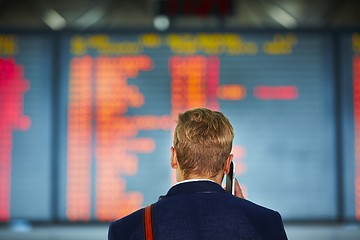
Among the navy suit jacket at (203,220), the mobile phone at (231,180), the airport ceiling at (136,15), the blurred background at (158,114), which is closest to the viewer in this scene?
the navy suit jacket at (203,220)

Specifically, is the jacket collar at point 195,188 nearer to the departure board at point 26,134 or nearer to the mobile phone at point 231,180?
the mobile phone at point 231,180

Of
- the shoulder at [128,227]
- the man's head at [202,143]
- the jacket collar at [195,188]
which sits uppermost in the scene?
the man's head at [202,143]

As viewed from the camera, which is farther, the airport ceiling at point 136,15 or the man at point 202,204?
the airport ceiling at point 136,15

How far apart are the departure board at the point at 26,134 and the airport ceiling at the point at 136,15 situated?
1.47 ft

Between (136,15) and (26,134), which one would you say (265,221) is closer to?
(26,134)

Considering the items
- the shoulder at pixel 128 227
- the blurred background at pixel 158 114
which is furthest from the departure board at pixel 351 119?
the shoulder at pixel 128 227

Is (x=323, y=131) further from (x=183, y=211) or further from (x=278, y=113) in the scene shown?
(x=183, y=211)

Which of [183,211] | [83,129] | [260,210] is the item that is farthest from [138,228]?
[83,129]

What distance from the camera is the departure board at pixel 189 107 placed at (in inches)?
169

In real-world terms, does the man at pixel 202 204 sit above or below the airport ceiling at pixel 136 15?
below

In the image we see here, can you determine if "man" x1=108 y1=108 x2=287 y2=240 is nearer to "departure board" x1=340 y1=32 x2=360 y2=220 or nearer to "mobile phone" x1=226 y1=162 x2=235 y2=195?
"mobile phone" x1=226 y1=162 x2=235 y2=195

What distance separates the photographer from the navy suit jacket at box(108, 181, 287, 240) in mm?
1101

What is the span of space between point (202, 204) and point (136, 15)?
3843 mm

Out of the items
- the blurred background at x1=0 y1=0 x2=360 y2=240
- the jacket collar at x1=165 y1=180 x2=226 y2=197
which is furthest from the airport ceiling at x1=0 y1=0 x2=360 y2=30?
the jacket collar at x1=165 y1=180 x2=226 y2=197
